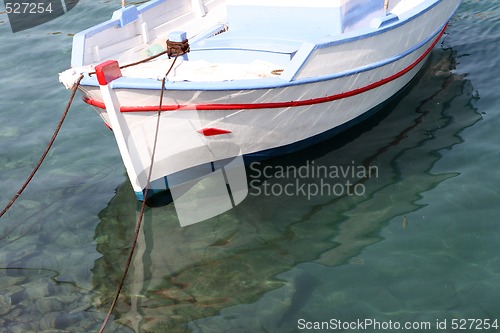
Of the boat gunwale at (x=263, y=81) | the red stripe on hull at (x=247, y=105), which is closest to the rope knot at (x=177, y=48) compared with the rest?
the boat gunwale at (x=263, y=81)

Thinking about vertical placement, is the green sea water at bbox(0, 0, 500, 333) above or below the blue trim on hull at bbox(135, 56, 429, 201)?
below

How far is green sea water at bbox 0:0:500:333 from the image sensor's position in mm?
5832

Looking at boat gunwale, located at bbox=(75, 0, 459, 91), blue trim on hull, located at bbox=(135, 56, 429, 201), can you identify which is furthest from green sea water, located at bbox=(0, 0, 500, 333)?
boat gunwale, located at bbox=(75, 0, 459, 91)

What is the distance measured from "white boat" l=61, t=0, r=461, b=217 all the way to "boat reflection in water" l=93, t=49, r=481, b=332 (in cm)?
40

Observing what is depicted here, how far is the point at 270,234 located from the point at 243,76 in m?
1.79

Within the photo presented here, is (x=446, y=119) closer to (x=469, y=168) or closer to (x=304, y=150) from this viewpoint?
(x=469, y=168)

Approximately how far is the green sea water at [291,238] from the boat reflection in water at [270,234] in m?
0.02

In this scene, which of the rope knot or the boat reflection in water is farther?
the rope knot

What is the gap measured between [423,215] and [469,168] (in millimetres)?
1114

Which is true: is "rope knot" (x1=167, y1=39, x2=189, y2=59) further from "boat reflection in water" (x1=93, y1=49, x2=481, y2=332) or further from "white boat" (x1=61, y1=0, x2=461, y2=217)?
"boat reflection in water" (x1=93, y1=49, x2=481, y2=332)

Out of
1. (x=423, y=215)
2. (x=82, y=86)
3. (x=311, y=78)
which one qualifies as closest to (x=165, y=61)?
(x=82, y=86)

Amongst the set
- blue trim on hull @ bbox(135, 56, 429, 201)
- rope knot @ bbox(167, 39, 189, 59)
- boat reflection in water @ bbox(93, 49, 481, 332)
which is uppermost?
rope knot @ bbox(167, 39, 189, 59)

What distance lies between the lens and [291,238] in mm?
6746

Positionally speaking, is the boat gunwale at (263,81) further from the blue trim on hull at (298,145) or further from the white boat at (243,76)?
the blue trim on hull at (298,145)
